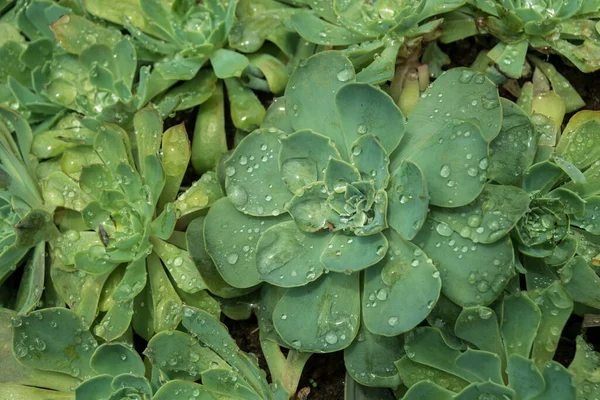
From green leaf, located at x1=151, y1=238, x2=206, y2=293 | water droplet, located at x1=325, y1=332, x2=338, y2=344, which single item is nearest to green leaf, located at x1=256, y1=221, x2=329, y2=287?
water droplet, located at x1=325, y1=332, x2=338, y2=344

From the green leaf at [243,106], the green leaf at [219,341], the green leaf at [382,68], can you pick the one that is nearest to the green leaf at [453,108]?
the green leaf at [382,68]

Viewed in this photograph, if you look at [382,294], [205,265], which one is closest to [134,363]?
[205,265]

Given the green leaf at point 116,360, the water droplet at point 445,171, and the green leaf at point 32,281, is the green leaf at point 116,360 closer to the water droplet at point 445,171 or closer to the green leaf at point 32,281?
the green leaf at point 32,281

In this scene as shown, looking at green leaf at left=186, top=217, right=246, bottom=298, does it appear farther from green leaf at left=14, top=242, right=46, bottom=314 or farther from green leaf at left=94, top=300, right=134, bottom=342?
green leaf at left=14, top=242, right=46, bottom=314

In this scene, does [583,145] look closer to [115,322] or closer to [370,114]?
[370,114]

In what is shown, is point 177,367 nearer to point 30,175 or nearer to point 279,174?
point 279,174

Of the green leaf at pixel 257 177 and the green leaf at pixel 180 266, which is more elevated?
the green leaf at pixel 257 177

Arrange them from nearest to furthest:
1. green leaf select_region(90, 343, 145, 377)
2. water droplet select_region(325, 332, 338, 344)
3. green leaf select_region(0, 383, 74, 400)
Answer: water droplet select_region(325, 332, 338, 344), green leaf select_region(90, 343, 145, 377), green leaf select_region(0, 383, 74, 400)

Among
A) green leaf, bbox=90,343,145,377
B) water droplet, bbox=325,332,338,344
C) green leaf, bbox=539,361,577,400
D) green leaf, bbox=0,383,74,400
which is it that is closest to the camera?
green leaf, bbox=539,361,577,400
